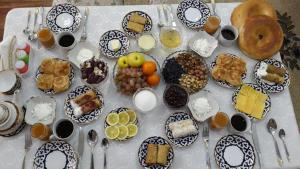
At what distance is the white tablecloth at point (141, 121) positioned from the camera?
→ 1.42 meters

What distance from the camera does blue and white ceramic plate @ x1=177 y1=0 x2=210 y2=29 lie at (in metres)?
1.71

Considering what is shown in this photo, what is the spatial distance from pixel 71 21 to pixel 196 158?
0.90m

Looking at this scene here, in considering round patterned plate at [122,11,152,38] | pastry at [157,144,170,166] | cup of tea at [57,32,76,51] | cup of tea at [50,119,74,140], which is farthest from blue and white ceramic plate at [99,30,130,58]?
pastry at [157,144,170,166]

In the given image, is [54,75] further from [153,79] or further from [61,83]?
[153,79]

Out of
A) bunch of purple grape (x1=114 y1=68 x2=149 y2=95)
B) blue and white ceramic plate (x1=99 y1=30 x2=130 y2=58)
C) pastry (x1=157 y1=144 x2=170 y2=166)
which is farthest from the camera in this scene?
blue and white ceramic plate (x1=99 y1=30 x2=130 y2=58)

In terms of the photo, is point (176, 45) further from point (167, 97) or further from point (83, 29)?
point (83, 29)

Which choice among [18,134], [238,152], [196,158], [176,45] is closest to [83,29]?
[176,45]

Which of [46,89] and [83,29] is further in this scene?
[83,29]

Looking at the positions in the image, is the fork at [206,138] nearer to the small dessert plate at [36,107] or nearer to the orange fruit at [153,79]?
the orange fruit at [153,79]

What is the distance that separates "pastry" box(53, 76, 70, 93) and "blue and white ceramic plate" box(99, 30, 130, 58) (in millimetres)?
229

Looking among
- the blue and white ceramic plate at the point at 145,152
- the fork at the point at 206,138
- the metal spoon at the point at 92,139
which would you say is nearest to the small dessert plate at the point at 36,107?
the metal spoon at the point at 92,139

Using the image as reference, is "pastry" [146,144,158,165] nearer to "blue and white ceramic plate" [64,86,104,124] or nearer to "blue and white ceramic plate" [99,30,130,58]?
"blue and white ceramic plate" [64,86,104,124]

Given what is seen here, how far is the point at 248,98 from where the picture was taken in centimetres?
154

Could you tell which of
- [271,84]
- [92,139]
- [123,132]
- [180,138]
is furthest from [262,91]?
[92,139]
